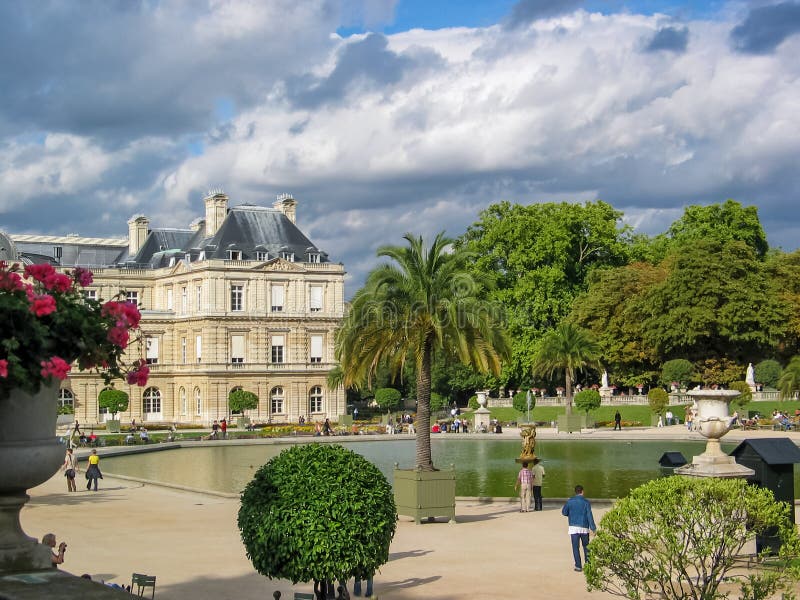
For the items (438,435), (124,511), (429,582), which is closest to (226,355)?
(438,435)

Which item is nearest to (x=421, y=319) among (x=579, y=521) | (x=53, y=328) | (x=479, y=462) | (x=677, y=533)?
(x=579, y=521)

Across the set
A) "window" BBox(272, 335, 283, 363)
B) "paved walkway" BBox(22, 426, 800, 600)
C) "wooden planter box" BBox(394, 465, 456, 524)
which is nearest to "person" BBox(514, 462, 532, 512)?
"paved walkway" BBox(22, 426, 800, 600)

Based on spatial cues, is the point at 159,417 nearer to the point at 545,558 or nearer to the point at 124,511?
the point at 124,511

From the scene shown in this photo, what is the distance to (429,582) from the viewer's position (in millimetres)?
15383

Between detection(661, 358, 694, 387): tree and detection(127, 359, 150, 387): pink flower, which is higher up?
detection(661, 358, 694, 387): tree

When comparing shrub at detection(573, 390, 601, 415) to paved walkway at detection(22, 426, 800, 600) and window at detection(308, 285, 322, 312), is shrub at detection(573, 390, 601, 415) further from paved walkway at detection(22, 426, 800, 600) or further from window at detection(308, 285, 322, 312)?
paved walkway at detection(22, 426, 800, 600)

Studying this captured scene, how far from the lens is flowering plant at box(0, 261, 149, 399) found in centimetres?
787

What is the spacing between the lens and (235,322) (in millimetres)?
69688

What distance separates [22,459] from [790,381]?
52071 mm

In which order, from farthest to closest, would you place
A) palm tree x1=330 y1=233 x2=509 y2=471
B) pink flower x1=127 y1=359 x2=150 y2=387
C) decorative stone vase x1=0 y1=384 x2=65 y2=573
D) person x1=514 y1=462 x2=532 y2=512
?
palm tree x1=330 y1=233 x2=509 y2=471
person x1=514 y1=462 x2=532 y2=512
pink flower x1=127 y1=359 x2=150 y2=387
decorative stone vase x1=0 y1=384 x2=65 y2=573

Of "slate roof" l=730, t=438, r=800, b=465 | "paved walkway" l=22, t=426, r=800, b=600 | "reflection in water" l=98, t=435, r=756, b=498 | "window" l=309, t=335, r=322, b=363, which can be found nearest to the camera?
"paved walkway" l=22, t=426, r=800, b=600

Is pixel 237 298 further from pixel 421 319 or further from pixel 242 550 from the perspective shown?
pixel 242 550

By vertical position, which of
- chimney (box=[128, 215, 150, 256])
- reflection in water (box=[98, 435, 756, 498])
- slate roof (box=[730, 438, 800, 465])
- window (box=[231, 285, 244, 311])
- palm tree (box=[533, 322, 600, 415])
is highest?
chimney (box=[128, 215, 150, 256])

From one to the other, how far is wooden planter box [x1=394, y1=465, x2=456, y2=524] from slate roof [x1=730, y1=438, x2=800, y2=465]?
637 centimetres
